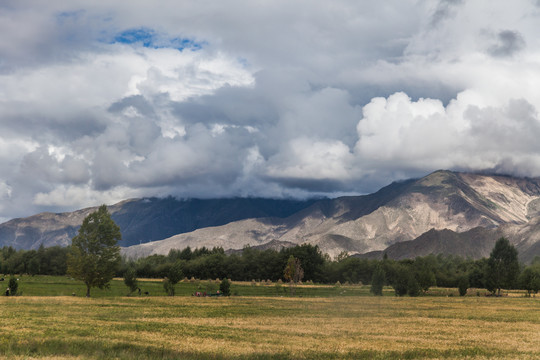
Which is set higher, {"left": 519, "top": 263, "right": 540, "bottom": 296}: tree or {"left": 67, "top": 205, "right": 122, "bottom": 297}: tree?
{"left": 67, "top": 205, "right": 122, "bottom": 297}: tree

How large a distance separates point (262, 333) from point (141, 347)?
12.4 metres

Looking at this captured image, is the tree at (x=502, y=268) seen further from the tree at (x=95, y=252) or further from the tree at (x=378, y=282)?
the tree at (x=95, y=252)

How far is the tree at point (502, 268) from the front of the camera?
156 meters

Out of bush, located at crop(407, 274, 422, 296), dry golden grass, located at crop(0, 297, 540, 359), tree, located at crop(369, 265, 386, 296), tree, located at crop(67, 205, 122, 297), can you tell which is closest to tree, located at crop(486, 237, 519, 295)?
bush, located at crop(407, 274, 422, 296)

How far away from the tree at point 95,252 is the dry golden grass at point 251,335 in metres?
29.4

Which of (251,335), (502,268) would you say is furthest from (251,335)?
(502,268)

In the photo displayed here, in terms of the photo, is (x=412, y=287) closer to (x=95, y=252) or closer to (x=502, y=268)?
(x=502, y=268)

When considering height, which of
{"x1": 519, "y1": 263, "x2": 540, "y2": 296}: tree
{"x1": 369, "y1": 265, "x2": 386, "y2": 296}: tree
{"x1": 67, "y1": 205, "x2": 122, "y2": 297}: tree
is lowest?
{"x1": 519, "y1": 263, "x2": 540, "y2": 296}: tree

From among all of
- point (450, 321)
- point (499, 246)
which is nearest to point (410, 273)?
point (499, 246)

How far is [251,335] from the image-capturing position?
42.6m

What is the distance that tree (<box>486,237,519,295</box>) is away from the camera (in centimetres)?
15550

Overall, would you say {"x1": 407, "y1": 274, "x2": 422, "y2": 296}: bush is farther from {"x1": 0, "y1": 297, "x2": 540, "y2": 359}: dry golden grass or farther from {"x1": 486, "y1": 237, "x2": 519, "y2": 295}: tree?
{"x1": 0, "y1": 297, "x2": 540, "y2": 359}: dry golden grass

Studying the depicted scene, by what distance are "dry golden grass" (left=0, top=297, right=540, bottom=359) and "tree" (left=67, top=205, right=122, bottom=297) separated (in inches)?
1157

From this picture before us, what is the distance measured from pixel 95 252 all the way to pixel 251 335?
200 ft
